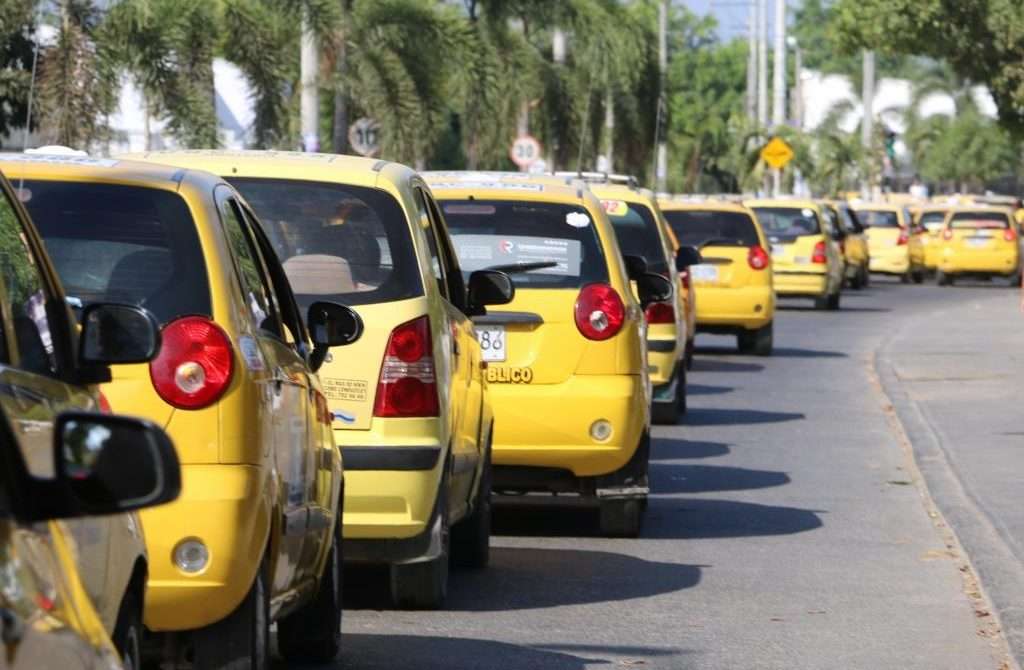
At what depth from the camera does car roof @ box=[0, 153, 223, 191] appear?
6512mm

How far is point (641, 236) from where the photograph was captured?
16.9 m

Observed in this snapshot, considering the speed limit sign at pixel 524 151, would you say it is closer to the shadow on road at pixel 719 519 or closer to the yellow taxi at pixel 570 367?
the shadow on road at pixel 719 519

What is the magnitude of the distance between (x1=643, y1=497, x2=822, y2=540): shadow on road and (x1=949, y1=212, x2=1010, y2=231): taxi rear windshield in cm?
3702

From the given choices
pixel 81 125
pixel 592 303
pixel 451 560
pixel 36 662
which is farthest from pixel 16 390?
pixel 81 125

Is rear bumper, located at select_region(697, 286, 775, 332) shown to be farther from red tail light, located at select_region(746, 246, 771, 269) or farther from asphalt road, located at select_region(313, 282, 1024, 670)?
asphalt road, located at select_region(313, 282, 1024, 670)

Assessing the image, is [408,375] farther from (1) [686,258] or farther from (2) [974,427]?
(1) [686,258]

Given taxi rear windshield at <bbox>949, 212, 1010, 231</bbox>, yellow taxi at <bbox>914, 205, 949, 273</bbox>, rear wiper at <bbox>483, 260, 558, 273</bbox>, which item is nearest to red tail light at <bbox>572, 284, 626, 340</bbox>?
rear wiper at <bbox>483, 260, 558, 273</bbox>

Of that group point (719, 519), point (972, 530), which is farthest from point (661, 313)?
point (972, 530)

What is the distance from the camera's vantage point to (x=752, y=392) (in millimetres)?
21422

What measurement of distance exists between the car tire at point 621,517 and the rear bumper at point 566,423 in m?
0.29

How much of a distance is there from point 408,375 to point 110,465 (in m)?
5.05

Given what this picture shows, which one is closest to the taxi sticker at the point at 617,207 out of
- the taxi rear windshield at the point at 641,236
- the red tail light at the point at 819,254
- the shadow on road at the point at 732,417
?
the taxi rear windshield at the point at 641,236

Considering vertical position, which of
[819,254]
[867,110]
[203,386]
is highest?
[867,110]

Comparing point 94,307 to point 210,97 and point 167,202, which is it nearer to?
point 167,202
